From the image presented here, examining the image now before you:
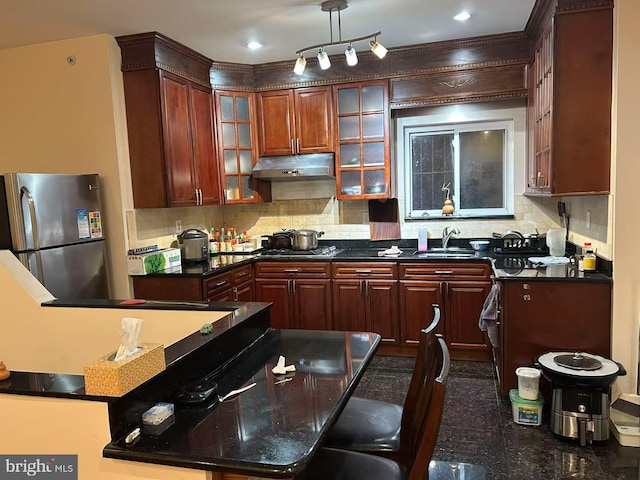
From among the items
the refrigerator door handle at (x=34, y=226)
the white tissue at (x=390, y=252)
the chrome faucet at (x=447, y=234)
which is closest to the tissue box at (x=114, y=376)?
the refrigerator door handle at (x=34, y=226)

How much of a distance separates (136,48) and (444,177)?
2860 mm

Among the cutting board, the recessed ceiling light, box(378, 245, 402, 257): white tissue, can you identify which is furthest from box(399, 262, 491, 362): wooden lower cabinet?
the recessed ceiling light

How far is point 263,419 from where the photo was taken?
4.53 ft

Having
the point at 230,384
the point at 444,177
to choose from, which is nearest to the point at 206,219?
the point at 444,177

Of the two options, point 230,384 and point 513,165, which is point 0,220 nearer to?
point 230,384

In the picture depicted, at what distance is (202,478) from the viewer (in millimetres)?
1203

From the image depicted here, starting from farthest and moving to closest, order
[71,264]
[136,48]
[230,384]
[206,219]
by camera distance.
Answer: [206,219] < [136,48] < [71,264] < [230,384]

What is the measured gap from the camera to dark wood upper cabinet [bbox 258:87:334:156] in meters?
4.33

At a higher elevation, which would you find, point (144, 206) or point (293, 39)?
point (293, 39)

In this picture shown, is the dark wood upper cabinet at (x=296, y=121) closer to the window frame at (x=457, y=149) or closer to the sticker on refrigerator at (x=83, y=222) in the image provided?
the window frame at (x=457, y=149)

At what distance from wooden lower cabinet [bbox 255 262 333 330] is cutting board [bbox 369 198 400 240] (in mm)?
746

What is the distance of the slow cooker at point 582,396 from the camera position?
256cm

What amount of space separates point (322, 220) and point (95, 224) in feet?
6.98

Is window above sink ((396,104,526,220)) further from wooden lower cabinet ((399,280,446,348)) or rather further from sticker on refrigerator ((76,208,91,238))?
sticker on refrigerator ((76,208,91,238))
